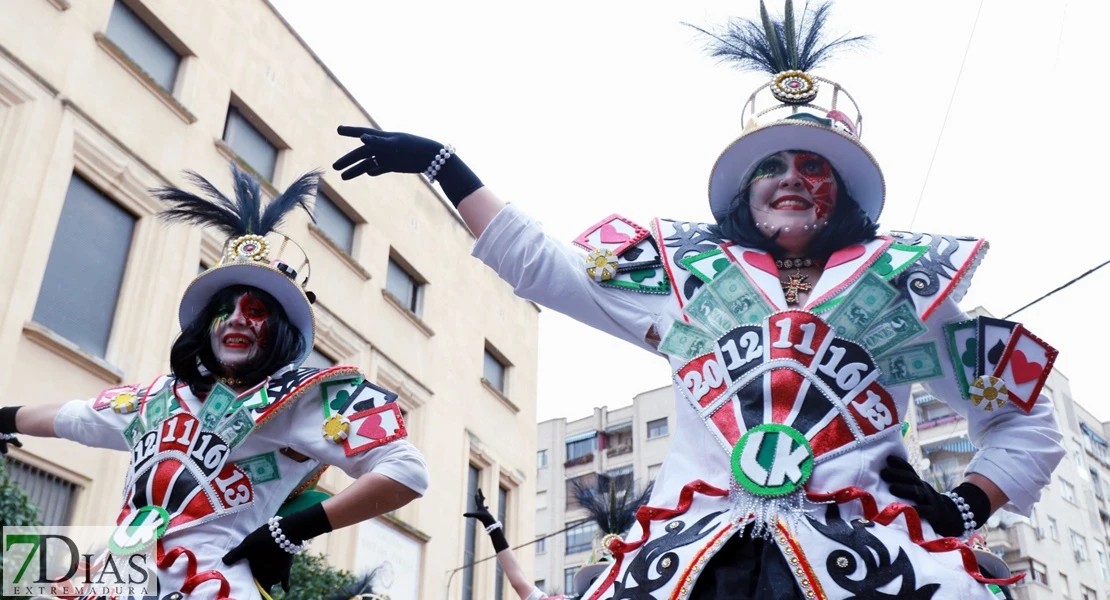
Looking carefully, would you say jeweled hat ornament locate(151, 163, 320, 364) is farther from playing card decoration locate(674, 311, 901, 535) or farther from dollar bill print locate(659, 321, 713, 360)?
playing card decoration locate(674, 311, 901, 535)

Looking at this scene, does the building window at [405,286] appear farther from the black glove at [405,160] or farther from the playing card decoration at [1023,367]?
the playing card decoration at [1023,367]

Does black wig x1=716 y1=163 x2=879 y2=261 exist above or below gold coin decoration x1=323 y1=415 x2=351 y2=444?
above

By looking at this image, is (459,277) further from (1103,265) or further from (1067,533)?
(1067,533)

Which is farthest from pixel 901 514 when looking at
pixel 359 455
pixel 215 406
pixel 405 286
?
pixel 405 286

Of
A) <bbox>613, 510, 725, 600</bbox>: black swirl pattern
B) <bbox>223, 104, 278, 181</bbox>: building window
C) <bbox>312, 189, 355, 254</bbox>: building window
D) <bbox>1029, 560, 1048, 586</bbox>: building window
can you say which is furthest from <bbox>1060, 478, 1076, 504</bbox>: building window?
<bbox>613, 510, 725, 600</bbox>: black swirl pattern

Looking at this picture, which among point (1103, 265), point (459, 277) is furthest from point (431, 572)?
point (1103, 265)

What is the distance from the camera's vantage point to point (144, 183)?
11430 millimetres

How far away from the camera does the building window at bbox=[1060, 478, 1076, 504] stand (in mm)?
35625

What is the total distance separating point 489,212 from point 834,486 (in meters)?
1.23

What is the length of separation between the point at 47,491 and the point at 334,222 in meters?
6.71

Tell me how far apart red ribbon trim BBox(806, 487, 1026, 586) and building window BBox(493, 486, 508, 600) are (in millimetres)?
15793

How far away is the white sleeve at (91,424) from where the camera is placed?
4.02 metres

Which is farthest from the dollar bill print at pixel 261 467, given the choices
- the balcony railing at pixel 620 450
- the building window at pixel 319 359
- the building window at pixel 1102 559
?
the building window at pixel 1102 559

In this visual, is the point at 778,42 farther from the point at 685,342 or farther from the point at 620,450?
the point at 620,450
